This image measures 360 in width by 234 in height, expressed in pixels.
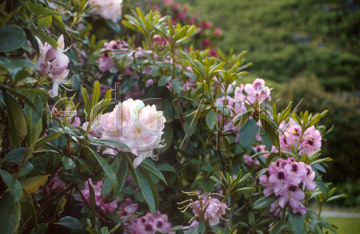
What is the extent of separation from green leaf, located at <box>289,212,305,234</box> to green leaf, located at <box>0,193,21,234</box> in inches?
33.4

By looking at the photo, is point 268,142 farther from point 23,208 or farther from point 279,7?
point 279,7

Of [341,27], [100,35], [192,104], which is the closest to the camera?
[192,104]

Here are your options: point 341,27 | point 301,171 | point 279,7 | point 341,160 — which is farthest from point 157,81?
point 279,7

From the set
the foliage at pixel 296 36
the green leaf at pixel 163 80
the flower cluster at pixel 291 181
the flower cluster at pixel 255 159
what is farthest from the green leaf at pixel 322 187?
the foliage at pixel 296 36

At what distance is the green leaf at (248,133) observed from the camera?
4.18 ft

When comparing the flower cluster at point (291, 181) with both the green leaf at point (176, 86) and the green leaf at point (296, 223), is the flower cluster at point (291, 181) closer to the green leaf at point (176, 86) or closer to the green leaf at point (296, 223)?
the green leaf at point (296, 223)

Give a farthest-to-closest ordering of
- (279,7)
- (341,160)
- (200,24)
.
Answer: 1. (279,7)
2. (341,160)
3. (200,24)

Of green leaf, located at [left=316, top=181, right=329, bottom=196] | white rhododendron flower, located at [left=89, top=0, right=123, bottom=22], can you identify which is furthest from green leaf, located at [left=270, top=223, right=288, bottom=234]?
white rhododendron flower, located at [left=89, top=0, right=123, bottom=22]

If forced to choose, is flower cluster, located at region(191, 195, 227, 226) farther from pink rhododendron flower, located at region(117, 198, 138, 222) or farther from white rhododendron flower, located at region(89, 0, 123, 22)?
white rhododendron flower, located at region(89, 0, 123, 22)

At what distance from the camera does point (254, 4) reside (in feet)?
43.1

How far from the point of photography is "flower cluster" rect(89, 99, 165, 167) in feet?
3.00

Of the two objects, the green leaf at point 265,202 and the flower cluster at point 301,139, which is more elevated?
the flower cluster at point 301,139

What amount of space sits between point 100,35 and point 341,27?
34.2 ft

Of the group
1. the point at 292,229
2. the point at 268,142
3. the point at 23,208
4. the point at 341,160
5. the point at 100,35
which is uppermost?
the point at 100,35
